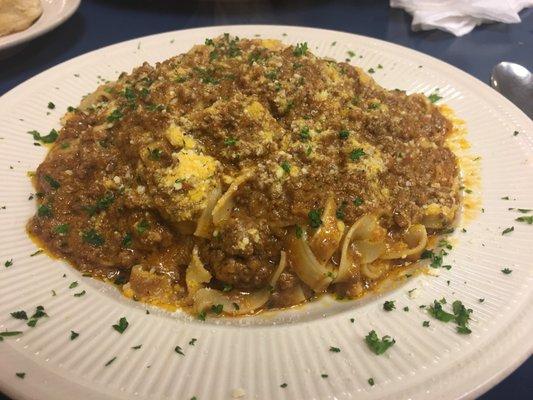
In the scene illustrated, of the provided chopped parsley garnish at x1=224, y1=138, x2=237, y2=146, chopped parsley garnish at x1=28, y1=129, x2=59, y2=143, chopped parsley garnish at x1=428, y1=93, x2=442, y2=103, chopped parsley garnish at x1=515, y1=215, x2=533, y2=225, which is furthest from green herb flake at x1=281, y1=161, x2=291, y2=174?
chopped parsley garnish at x1=28, y1=129, x2=59, y2=143

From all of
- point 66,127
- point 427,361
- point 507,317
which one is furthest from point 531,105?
point 66,127

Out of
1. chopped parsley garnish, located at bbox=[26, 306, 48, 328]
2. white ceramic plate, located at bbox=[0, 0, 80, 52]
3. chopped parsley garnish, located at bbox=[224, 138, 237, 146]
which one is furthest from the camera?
white ceramic plate, located at bbox=[0, 0, 80, 52]

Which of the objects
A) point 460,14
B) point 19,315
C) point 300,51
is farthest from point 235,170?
point 460,14

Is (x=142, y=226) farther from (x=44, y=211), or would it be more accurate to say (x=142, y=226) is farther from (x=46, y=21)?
(x=46, y=21)

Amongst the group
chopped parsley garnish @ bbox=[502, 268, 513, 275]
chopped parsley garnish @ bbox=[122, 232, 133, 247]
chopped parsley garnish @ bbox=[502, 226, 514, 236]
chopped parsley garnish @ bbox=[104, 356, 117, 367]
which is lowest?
chopped parsley garnish @ bbox=[122, 232, 133, 247]

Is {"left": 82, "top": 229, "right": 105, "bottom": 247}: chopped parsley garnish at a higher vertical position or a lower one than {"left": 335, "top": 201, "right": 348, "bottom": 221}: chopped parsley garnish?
lower

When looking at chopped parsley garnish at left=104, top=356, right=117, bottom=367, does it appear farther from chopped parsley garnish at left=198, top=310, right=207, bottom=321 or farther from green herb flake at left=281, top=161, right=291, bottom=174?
green herb flake at left=281, top=161, right=291, bottom=174
